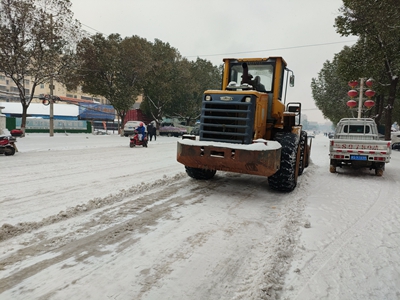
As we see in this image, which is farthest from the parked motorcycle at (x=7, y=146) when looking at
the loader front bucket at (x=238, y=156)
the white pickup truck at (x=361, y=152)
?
the white pickup truck at (x=361, y=152)

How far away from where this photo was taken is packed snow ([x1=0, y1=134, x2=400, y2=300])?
2615 mm

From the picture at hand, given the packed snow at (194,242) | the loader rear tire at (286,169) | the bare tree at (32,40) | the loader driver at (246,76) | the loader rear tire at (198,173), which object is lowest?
the packed snow at (194,242)

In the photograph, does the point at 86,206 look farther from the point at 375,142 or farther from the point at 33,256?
the point at 375,142

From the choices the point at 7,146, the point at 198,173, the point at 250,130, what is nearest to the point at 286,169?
the point at 250,130

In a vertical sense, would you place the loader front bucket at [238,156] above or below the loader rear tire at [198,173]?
above

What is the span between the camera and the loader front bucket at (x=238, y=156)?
17.3ft

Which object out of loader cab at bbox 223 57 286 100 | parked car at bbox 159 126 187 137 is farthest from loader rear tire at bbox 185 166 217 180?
parked car at bbox 159 126 187 137

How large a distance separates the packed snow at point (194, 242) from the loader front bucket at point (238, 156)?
0.63 m

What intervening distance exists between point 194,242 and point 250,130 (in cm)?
272

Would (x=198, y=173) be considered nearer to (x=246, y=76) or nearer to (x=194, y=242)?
(x=246, y=76)

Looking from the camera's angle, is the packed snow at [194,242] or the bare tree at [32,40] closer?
the packed snow at [194,242]

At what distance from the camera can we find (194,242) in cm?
355

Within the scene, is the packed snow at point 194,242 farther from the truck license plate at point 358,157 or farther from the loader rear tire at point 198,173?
the truck license plate at point 358,157

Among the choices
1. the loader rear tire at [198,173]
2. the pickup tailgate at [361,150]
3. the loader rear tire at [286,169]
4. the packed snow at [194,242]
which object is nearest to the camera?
the packed snow at [194,242]
